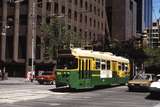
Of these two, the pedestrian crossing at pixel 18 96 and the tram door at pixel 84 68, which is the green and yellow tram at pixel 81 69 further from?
the pedestrian crossing at pixel 18 96

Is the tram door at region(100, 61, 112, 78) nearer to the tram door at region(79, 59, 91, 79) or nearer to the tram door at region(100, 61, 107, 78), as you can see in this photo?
the tram door at region(100, 61, 107, 78)

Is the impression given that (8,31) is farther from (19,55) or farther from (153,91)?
(153,91)

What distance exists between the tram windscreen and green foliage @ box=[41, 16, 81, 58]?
3129 centimetres

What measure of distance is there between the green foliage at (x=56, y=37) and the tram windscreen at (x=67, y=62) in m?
31.3

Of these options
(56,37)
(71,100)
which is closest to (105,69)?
(71,100)

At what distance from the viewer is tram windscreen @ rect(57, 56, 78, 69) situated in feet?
95.7

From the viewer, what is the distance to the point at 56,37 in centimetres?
6200

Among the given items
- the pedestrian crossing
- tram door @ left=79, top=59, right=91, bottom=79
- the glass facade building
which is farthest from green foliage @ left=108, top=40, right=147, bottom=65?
the pedestrian crossing

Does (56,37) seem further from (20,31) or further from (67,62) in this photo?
(67,62)

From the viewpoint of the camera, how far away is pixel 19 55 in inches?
2805

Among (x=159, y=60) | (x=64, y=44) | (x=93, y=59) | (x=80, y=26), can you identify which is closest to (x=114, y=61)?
(x=93, y=59)

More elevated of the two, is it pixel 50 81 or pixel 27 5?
pixel 27 5

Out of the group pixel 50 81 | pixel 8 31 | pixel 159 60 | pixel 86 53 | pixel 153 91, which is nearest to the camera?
pixel 153 91

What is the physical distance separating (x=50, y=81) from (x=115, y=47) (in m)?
31.4
